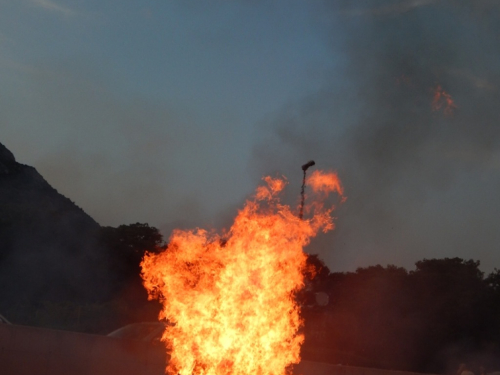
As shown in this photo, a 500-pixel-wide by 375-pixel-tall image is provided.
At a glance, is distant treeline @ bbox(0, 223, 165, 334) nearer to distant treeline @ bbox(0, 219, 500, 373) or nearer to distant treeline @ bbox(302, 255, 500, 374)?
distant treeline @ bbox(0, 219, 500, 373)

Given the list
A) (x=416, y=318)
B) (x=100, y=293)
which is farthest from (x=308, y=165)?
(x=100, y=293)

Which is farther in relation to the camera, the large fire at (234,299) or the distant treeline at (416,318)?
the distant treeline at (416,318)

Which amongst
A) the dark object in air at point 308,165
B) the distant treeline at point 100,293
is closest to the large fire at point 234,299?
the dark object in air at point 308,165

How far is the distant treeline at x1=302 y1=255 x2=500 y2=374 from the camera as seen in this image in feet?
104

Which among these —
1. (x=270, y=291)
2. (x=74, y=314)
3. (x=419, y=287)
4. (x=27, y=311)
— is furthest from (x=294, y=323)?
(x=419, y=287)

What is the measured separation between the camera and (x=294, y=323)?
499 inches

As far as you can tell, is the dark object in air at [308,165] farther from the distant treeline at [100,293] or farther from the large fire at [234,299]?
the distant treeline at [100,293]

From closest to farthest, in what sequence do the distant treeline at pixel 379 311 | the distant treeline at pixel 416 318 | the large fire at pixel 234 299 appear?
the large fire at pixel 234 299
the distant treeline at pixel 379 311
the distant treeline at pixel 416 318

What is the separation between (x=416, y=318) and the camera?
36156 mm

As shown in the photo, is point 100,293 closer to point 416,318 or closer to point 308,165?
point 416,318

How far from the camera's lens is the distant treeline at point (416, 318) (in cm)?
3162

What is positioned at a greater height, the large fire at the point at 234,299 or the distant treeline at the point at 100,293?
the distant treeline at the point at 100,293

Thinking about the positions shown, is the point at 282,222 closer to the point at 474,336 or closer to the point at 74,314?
the point at 74,314

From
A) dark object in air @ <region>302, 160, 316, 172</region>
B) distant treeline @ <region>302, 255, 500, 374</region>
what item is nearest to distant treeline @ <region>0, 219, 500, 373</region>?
distant treeline @ <region>302, 255, 500, 374</region>
